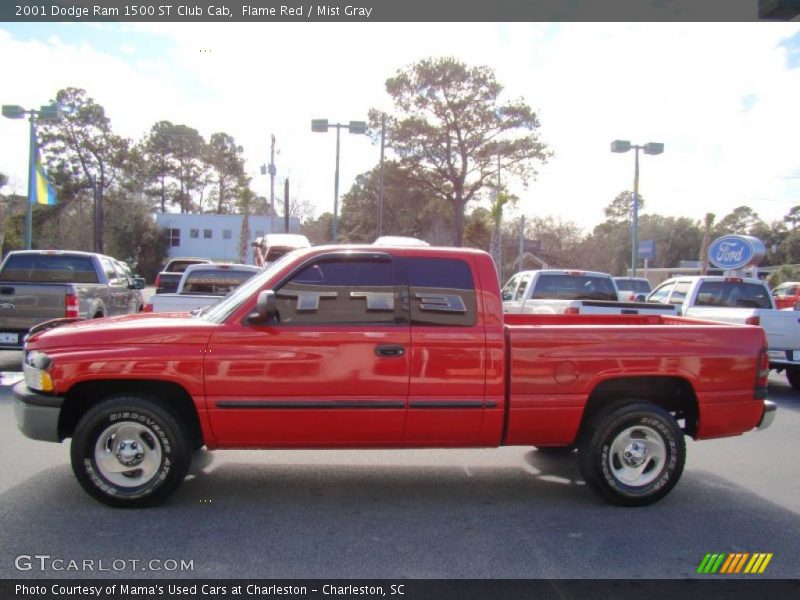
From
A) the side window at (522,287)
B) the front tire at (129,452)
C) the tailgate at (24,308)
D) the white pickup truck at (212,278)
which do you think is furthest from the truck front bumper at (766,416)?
the tailgate at (24,308)

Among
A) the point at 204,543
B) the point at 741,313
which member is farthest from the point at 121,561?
the point at 741,313

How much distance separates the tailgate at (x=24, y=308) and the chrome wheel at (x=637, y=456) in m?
8.22

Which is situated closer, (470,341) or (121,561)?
(121,561)

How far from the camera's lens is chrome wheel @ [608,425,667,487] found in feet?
16.8

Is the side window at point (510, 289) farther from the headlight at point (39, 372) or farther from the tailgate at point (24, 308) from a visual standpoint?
the headlight at point (39, 372)

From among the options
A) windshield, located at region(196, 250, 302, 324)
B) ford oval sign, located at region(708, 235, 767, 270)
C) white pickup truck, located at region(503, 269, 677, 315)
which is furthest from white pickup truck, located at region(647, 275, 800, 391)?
windshield, located at region(196, 250, 302, 324)

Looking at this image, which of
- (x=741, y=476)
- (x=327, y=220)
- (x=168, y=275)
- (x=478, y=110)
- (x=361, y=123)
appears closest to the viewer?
(x=741, y=476)

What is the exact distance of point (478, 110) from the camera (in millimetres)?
35438

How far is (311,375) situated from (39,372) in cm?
193

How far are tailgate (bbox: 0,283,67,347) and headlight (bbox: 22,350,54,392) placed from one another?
5.54 meters

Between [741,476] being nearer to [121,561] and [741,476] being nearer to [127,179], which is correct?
[121,561]

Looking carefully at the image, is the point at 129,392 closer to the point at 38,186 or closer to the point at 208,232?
the point at 38,186

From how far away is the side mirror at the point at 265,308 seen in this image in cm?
461
